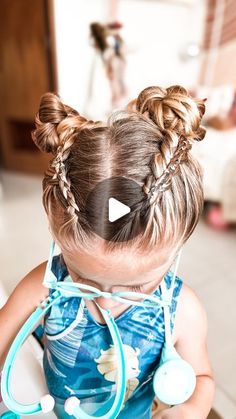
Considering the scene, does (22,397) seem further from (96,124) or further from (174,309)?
(96,124)

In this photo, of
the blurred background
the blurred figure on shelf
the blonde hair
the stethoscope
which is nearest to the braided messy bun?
the blonde hair

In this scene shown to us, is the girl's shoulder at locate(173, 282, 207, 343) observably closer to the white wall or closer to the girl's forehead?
the girl's forehead

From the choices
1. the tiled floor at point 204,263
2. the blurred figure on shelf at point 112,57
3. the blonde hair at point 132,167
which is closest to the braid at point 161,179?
the blonde hair at point 132,167

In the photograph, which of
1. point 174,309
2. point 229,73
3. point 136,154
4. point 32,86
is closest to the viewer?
point 136,154

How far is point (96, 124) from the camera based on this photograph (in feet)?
1.49

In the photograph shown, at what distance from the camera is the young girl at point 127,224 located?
0.41 m

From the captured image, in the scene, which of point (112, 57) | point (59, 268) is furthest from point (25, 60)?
point (59, 268)

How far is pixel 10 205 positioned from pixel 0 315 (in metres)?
1.70

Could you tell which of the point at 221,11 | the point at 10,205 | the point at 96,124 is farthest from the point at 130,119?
the point at 221,11

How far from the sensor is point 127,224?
0.41 meters

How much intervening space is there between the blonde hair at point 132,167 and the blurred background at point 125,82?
798mm

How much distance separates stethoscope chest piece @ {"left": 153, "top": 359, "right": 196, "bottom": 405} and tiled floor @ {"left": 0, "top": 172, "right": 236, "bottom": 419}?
1.52 feet

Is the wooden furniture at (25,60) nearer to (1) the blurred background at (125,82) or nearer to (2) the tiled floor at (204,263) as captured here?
(1) the blurred background at (125,82)

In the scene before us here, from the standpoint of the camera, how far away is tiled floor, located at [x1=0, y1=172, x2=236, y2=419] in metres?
1.20
